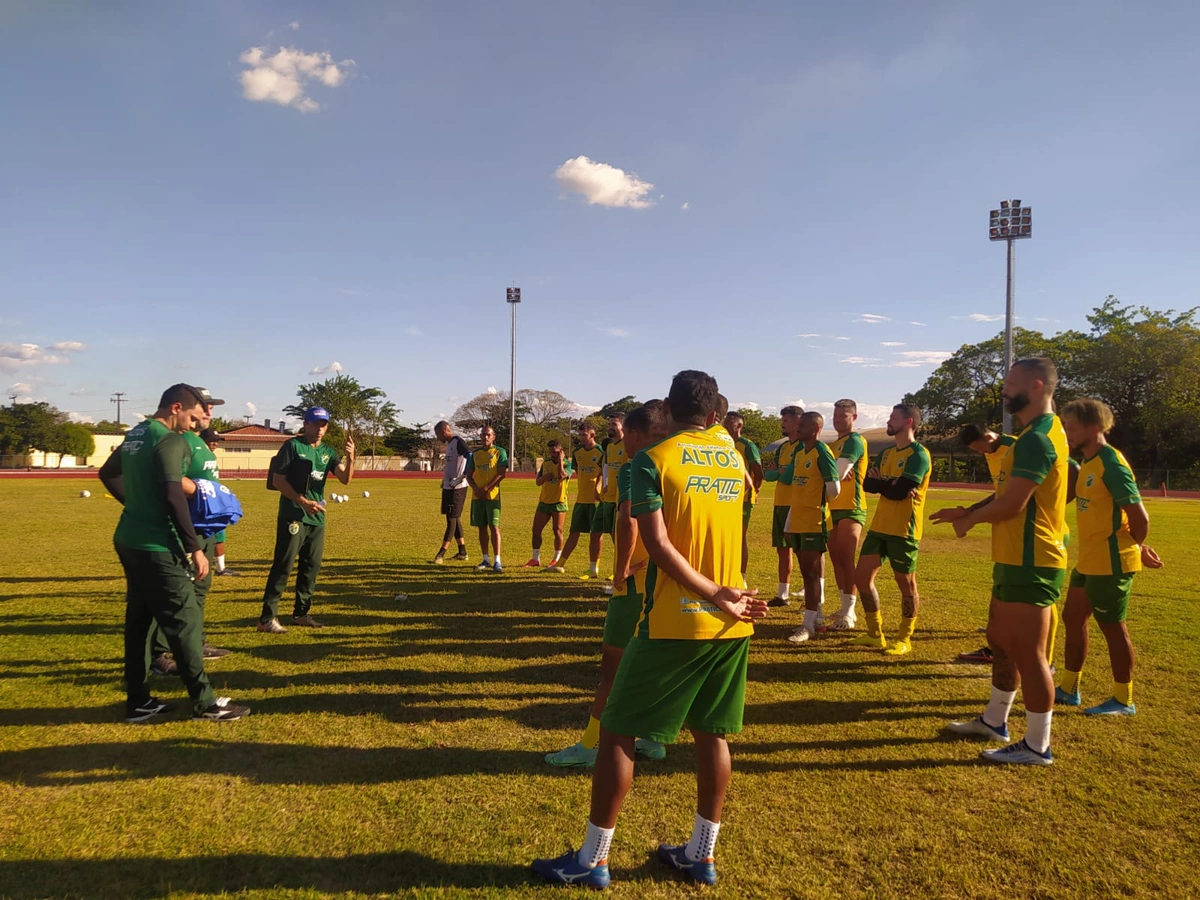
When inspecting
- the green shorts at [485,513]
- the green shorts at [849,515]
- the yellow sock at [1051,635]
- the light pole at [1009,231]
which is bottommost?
the yellow sock at [1051,635]

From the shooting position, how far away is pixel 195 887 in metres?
2.85

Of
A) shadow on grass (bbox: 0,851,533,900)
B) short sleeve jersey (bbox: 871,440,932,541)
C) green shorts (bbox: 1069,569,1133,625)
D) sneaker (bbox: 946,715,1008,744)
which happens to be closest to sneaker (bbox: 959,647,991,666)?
short sleeve jersey (bbox: 871,440,932,541)

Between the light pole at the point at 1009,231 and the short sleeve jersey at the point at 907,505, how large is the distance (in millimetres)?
25934

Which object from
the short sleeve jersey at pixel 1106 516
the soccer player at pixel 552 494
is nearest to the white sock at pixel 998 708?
the short sleeve jersey at pixel 1106 516

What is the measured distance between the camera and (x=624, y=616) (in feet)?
12.3

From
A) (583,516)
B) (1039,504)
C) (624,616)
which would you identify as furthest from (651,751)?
(583,516)

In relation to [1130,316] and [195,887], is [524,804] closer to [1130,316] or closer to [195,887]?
[195,887]

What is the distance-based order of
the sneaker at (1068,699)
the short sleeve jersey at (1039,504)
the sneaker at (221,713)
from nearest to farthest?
the short sleeve jersey at (1039,504)
the sneaker at (221,713)
the sneaker at (1068,699)

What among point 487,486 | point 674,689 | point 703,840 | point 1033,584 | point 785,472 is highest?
point 785,472

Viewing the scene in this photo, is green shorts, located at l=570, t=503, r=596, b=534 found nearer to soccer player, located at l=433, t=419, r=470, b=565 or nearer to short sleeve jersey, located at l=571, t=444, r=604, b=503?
short sleeve jersey, located at l=571, t=444, r=604, b=503

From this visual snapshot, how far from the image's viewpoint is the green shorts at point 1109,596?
4.85m

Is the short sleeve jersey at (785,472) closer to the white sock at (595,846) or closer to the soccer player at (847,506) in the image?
the soccer player at (847,506)

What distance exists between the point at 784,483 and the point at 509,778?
15.9 feet

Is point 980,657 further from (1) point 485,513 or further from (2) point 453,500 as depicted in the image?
(2) point 453,500
